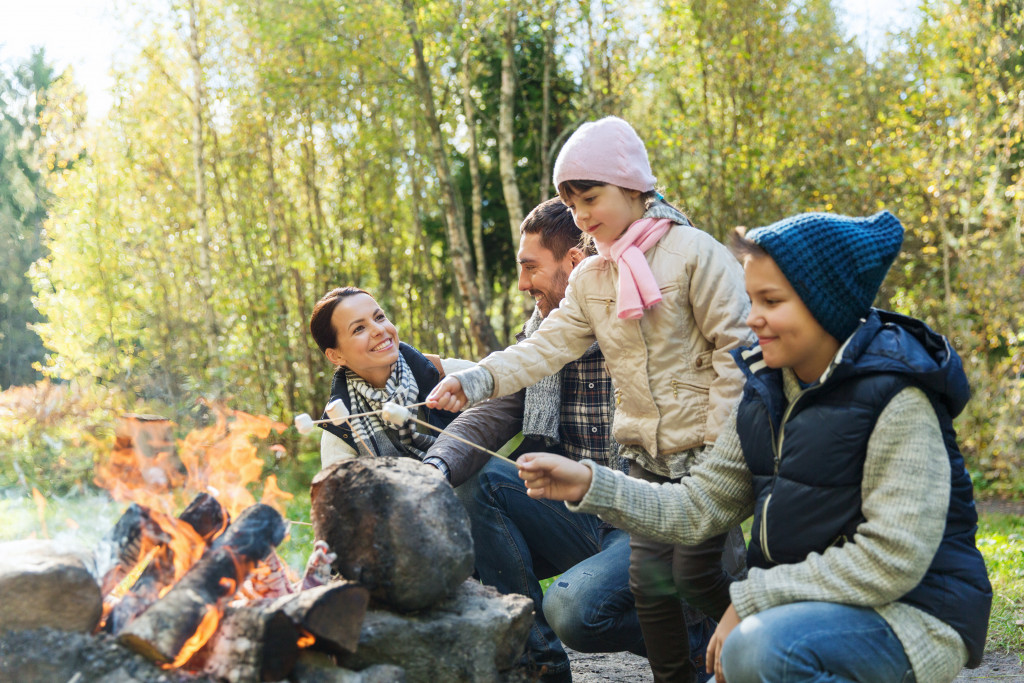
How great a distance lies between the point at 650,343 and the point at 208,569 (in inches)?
66.9

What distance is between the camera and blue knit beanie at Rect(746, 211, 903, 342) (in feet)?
6.95

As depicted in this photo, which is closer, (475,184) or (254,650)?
(254,650)

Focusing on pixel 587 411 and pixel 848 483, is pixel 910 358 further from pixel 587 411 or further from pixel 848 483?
pixel 587 411

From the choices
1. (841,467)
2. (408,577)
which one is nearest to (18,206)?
(408,577)

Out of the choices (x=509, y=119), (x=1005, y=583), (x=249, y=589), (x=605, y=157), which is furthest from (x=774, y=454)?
(x=509, y=119)

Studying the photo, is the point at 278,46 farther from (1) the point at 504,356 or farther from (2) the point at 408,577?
(2) the point at 408,577

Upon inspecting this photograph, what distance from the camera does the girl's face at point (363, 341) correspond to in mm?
3520

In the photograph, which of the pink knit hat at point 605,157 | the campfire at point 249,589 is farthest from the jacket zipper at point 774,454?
the pink knit hat at point 605,157

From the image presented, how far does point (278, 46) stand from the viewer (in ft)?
37.2

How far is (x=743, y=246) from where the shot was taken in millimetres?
2264

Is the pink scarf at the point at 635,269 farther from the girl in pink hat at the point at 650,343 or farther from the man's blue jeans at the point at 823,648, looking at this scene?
the man's blue jeans at the point at 823,648

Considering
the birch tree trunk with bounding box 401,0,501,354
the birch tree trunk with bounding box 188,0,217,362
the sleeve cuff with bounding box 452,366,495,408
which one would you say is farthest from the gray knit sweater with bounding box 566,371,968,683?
the birch tree trunk with bounding box 188,0,217,362

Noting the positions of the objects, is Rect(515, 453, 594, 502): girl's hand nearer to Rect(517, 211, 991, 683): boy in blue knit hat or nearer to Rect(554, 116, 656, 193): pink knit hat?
Rect(517, 211, 991, 683): boy in blue knit hat

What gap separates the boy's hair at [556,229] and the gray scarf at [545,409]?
385 millimetres
